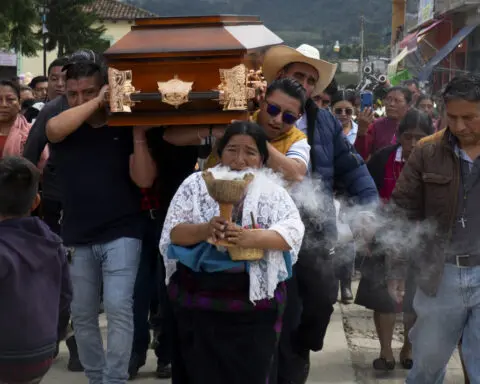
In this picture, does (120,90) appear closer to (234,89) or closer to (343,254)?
(234,89)

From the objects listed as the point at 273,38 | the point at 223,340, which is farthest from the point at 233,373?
the point at 273,38

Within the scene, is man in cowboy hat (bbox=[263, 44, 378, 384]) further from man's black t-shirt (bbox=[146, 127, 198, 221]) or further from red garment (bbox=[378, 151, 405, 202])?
red garment (bbox=[378, 151, 405, 202])

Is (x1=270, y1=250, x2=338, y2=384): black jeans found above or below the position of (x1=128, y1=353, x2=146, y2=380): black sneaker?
above

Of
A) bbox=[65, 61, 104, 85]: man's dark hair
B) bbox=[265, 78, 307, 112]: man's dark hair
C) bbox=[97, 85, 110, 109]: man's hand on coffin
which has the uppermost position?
bbox=[65, 61, 104, 85]: man's dark hair

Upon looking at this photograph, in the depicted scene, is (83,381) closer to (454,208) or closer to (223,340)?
(223,340)

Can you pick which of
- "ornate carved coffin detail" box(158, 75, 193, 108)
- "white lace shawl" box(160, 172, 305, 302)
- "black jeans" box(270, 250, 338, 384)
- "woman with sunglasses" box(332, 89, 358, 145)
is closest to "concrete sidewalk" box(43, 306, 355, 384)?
→ "black jeans" box(270, 250, 338, 384)

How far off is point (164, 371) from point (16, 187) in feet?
Answer: 7.64

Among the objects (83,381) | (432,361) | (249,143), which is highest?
(249,143)

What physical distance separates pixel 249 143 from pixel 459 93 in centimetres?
107

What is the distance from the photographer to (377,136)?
888cm

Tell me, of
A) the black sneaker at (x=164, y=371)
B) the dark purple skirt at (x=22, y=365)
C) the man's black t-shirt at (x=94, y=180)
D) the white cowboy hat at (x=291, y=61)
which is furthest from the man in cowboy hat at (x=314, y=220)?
the dark purple skirt at (x=22, y=365)

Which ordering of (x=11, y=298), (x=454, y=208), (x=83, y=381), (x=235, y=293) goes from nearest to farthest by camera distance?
1. (x=11, y=298)
2. (x=235, y=293)
3. (x=454, y=208)
4. (x=83, y=381)

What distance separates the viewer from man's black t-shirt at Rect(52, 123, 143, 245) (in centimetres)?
492

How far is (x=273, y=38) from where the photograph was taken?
5223 mm
